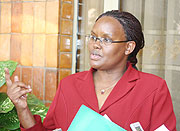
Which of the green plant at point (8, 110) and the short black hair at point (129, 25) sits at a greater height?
the short black hair at point (129, 25)

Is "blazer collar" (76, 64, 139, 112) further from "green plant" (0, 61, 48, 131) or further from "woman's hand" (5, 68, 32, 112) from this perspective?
"green plant" (0, 61, 48, 131)

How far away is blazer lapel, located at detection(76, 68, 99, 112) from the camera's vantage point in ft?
3.88

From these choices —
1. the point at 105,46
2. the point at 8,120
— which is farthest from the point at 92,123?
the point at 8,120

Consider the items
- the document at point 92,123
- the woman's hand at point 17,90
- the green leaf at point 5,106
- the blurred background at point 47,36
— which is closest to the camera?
the document at point 92,123

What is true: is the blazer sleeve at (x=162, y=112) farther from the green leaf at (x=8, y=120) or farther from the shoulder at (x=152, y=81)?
the green leaf at (x=8, y=120)

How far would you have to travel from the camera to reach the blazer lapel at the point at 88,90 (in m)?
1.18

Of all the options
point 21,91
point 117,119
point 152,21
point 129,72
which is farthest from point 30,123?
point 152,21

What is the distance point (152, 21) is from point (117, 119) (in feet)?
3.60

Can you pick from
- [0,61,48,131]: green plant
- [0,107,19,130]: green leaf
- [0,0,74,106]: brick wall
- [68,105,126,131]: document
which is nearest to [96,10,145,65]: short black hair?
[68,105,126,131]: document

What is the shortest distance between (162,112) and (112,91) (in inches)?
8.9

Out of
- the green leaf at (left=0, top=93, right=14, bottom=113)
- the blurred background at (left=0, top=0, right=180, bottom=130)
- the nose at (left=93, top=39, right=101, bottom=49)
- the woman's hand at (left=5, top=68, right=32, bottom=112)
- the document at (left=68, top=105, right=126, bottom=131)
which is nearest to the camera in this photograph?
the document at (left=68, top=105, right=126, bottom=131)

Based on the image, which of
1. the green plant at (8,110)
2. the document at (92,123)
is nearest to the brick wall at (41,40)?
the green plant at (8,110)

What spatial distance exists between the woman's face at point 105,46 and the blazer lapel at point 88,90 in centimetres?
10

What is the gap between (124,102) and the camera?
1148 millimetres
